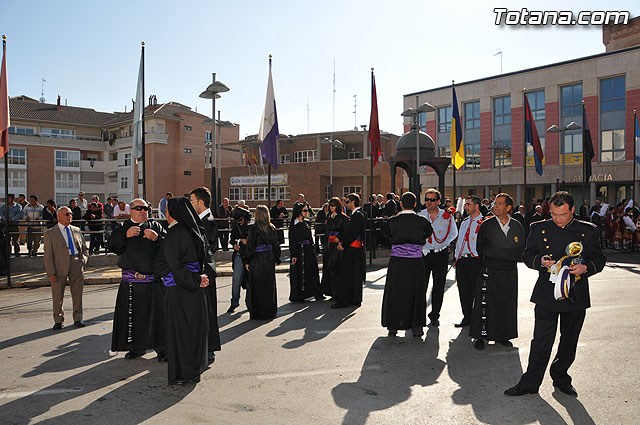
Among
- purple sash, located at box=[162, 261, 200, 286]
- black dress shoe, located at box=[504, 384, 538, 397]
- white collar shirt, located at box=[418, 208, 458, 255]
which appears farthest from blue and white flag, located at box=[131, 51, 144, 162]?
black dress shoe, located at box=[504, 384, 538, 397]

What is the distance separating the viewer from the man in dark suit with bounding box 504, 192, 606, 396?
4.90 m

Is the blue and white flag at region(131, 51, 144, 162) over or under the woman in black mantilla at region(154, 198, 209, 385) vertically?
over

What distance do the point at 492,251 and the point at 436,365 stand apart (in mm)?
1668

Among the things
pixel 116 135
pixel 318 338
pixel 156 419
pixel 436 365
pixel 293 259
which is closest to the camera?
pixel 156 419

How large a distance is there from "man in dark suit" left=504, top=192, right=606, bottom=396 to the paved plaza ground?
0.67 ft

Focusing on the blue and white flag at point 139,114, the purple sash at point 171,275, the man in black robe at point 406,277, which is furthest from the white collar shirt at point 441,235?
the blue and white flag at point 139,114

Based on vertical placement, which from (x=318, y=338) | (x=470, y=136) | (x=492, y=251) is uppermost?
(x=470, y=136)

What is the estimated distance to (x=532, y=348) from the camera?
16.7 ft

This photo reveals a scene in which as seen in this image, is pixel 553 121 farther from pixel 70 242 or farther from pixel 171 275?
pixel 171 275

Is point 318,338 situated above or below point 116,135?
below

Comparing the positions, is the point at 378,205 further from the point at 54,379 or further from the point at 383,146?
the point at 383,146

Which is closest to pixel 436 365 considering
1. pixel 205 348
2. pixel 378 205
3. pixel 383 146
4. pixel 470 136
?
pixel 205 348

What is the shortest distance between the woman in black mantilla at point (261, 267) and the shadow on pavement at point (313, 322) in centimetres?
42

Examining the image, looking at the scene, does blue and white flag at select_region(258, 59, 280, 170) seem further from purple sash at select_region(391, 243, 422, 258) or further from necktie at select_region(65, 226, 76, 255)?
purple sash at select_region(391, 243, 422, 258)
